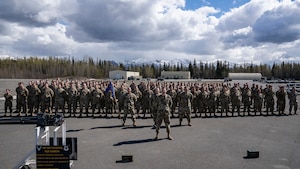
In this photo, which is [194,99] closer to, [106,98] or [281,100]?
[106,98]

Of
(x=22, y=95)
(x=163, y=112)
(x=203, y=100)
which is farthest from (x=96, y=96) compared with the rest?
(x=163, y=112)

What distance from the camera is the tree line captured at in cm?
9244

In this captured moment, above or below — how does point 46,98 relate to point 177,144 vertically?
above

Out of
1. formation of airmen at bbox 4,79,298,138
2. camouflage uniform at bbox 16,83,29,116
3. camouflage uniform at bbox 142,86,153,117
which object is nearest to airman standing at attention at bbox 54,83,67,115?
formation of airmen at bbox 4,79,298,138

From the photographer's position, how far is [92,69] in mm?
102438

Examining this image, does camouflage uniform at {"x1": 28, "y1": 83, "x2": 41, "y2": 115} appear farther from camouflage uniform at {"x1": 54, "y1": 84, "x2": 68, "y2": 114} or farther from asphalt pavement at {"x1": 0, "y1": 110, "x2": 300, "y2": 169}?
asphalt pavement at {"x1": 0, "y1": 110, "x2": 300, "y2": 169}

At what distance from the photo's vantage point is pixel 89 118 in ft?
57.5

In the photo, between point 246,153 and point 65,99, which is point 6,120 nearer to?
point 65,99

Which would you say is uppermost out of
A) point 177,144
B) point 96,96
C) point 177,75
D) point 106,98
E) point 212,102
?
point 177,75

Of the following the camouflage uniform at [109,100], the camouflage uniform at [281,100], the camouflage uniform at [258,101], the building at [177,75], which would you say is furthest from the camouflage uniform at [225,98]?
the building at [177,75]

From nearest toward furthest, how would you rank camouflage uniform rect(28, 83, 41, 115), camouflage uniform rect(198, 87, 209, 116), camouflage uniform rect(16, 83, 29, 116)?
camouflage uniform rect(16, 83, 29, 116)
camouflage uniform rect(28, 83, 41, 115)
camouflage uniform rect(198, 87, 209, 116)

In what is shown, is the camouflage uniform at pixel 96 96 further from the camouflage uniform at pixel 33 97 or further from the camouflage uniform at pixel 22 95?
the camouflage uniform at pixel 22 95

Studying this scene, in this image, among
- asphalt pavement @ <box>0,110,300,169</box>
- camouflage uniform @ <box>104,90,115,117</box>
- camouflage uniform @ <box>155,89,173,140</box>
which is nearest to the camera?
asphalt pavement @ <box>0,110,300,169</box>

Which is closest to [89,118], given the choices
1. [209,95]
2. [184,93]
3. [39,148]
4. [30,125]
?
[30,125]
